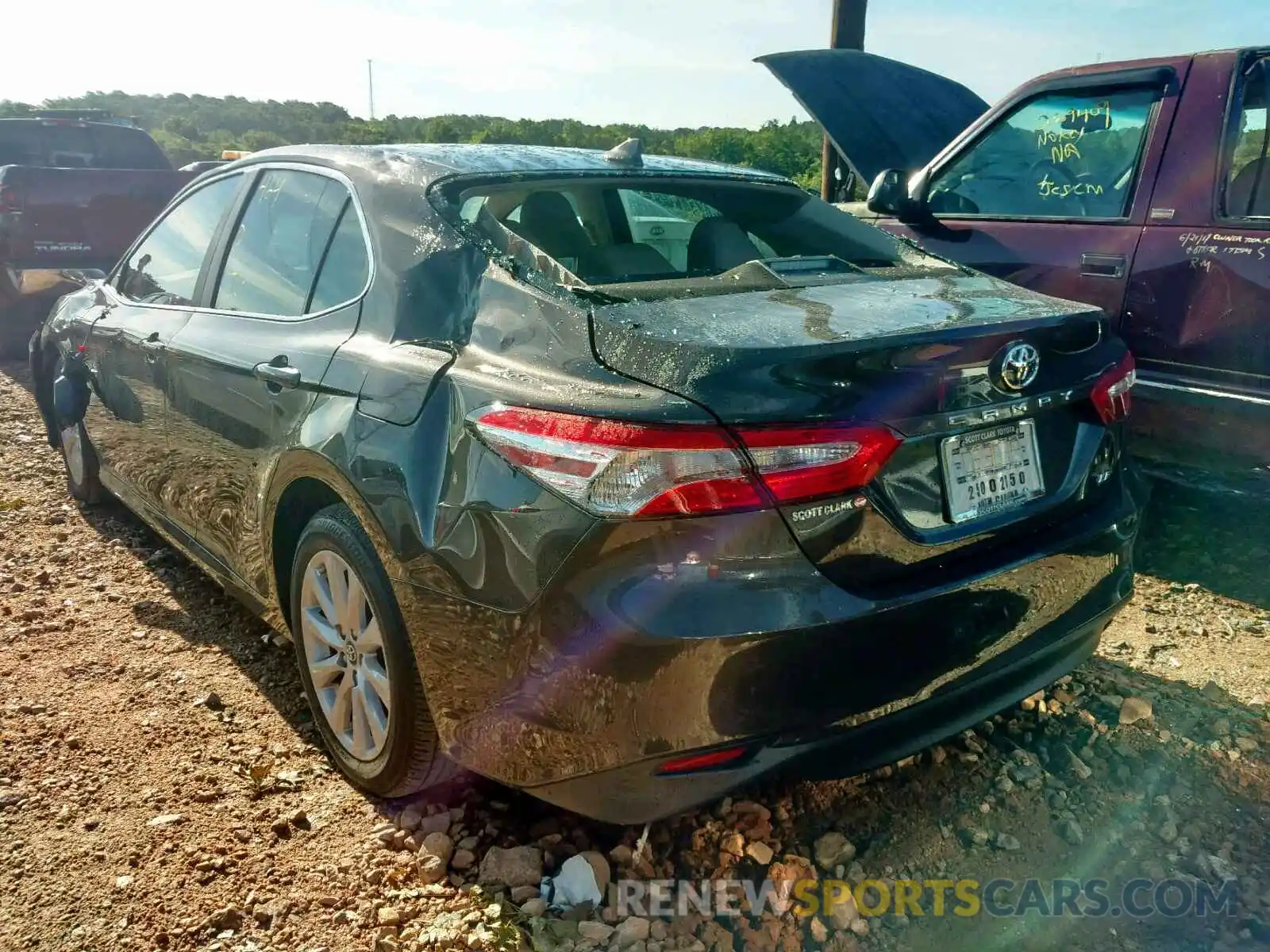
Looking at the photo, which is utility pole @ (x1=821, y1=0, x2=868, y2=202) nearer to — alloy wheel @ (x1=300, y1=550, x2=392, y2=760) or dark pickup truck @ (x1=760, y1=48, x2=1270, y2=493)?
dark pickup truck @ (x1=760, y1=48, x2=1270, y2=493)

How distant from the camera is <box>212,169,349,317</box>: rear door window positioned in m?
2.97

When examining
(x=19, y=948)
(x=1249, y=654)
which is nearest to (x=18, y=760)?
(x=19, y=948)

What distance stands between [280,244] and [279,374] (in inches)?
22.8

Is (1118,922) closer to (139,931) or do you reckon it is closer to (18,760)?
(139,931)

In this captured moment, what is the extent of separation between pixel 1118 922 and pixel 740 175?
7.54ft

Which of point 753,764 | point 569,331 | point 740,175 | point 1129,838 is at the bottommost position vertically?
point 1129,838

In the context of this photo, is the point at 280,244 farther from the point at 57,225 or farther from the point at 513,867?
the point at 57,225

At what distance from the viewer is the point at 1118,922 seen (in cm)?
228

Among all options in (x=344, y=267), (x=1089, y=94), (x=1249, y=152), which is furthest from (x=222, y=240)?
(x=1249, y=152)

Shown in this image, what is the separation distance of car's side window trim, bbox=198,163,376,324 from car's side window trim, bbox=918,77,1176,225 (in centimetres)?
287

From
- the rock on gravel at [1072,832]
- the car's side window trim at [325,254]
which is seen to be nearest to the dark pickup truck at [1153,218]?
the rock on gravel at [1072,832]

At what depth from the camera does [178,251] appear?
3.91 meters

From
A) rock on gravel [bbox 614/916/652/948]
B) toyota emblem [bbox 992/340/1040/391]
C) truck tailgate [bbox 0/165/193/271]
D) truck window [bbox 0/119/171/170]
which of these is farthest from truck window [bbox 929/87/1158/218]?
truck window [bbox 0/119/171/170]

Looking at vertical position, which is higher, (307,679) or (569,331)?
(569,331)
